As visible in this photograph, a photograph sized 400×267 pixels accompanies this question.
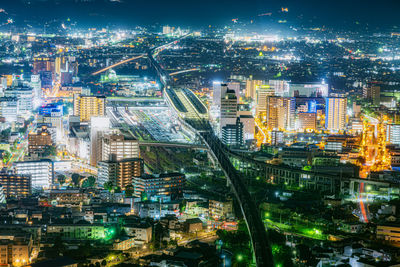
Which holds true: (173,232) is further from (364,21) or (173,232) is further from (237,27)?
(237,27)

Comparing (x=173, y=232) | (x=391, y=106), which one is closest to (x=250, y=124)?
(x=391, y=106)

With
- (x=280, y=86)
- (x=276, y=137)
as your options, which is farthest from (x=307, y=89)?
(x=276, y=137)

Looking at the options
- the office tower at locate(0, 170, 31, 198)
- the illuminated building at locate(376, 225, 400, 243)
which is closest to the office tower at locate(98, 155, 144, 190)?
the office tower at locate(0, 170, 31, 198)

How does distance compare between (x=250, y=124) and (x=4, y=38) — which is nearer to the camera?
(x=250, y=124)

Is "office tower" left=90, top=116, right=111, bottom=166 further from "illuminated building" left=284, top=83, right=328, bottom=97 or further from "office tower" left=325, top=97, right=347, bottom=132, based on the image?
"illuminated building" left=284, top=83, right=328, bottom=97

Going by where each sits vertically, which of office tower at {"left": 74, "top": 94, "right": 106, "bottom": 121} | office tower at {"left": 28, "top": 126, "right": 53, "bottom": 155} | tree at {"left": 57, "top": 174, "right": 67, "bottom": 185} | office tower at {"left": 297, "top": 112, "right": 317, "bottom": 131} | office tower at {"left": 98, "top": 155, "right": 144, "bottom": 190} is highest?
office tower at {"left": 74, "top": 94, "right": 106, "bottom": 121}
